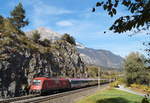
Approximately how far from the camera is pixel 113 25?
387cm

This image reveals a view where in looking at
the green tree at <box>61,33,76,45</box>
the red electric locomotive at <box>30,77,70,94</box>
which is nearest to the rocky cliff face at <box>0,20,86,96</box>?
the red electric locomotive at <box>30,77,70,94</box>

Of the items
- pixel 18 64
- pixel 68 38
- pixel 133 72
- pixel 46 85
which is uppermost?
pixel 68 38

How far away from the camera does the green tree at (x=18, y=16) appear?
6694 cm

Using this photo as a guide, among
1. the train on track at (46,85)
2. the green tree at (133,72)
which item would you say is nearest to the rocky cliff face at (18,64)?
the train on track at (46,85)

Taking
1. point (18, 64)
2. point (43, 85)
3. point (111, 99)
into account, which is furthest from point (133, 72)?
point (18, 64)

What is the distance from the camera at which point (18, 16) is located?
67625 millimetres

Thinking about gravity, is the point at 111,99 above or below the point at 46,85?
below

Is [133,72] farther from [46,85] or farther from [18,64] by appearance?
[18,64]

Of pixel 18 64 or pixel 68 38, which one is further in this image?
pixel 68 38

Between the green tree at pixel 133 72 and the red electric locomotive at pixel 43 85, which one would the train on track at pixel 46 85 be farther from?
the green tree at pixel 133 72

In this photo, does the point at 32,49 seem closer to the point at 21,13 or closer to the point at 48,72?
the point at 48,72

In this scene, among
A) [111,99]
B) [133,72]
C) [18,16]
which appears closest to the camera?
[111,99]

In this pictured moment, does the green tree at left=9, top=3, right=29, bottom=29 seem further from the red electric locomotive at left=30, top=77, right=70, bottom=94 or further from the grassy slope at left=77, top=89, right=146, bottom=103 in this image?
the grassy slope at left=77, top=89, right=146, bottom=103

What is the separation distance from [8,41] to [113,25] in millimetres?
37598
